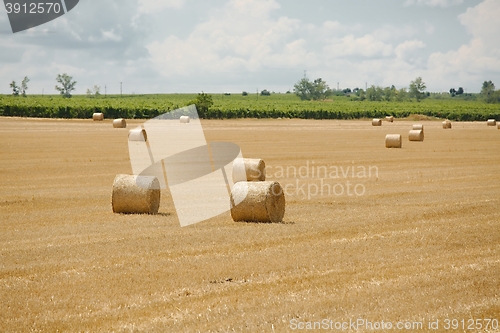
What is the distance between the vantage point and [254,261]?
1122 centimetres

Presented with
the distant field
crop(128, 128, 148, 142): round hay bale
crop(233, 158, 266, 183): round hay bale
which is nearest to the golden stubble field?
crop(233, 158, 266, 183): round hay bale

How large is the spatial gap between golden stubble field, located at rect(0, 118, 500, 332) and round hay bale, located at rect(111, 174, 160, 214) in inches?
14.5

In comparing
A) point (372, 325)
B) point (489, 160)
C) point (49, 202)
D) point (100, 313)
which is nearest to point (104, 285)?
point (100, 313)

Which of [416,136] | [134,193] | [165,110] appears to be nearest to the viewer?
[134,193]

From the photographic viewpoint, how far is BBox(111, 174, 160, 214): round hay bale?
51.6 feet

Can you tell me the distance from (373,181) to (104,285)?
1463 centimetres

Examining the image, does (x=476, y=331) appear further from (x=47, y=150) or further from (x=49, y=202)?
(x=47, y=150)

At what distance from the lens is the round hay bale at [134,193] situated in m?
15.7

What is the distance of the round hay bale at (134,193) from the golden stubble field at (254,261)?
37cm

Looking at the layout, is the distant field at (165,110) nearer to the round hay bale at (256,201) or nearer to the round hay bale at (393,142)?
the round hay bale at (393,142)

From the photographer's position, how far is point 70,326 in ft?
→ 26.6

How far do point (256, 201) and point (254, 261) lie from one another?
3.37 m

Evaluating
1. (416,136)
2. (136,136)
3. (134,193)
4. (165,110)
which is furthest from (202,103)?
(134,193)

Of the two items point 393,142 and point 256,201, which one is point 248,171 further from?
point 393,142
